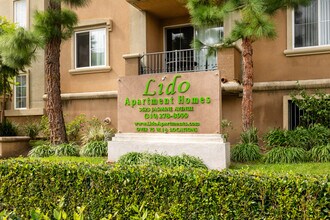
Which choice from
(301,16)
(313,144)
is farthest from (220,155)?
(301,16)

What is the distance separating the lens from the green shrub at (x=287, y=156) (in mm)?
9586

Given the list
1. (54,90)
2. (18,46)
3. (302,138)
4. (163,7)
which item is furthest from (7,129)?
(302,138)

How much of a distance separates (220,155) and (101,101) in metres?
8.63

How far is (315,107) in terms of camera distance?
37.8 feet

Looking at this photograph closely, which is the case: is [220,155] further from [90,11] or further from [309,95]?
[90,11]

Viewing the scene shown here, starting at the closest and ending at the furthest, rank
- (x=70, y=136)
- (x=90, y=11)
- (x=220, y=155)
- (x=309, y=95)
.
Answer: (x=220, y=155) < (x=309, y=95) < (x=70, y=136) < (x=90, y=11)

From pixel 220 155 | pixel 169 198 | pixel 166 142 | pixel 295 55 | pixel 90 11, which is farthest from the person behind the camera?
pixel 90 11

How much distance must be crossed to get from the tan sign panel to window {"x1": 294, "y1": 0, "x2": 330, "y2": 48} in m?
6.00

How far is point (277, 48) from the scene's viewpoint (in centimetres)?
1355

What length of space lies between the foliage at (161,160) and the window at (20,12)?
1312 cm

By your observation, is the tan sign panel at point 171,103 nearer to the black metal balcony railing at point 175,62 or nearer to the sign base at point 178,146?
the sign base at point 178,146

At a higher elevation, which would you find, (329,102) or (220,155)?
(329,102)

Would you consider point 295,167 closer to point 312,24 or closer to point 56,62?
point 312,24

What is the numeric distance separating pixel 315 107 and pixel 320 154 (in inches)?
98.3
